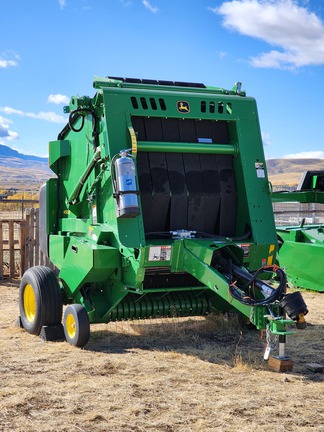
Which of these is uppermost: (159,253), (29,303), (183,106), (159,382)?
(183,106)

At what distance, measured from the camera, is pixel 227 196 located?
24.9ft

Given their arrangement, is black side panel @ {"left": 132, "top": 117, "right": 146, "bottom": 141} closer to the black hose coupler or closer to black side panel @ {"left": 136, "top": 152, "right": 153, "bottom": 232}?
black side panel @ {"left": 136, "top": 152, "right": 153, "bottom": 232}

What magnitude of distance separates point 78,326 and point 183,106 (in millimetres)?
2856

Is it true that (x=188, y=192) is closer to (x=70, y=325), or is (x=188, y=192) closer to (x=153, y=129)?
(x=153, y=129)

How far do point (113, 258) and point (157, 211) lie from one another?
81cm

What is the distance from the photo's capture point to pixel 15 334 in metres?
7.90

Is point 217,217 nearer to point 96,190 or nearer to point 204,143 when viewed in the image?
point 204,143

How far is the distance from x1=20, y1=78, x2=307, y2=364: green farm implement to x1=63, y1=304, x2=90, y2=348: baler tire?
12 mm

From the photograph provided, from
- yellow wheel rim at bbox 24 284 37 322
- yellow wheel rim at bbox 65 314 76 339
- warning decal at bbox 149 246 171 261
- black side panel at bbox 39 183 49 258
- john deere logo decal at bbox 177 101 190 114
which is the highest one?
john deere logo decal at bbox 177 101 190 114

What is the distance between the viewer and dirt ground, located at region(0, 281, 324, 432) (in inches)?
183

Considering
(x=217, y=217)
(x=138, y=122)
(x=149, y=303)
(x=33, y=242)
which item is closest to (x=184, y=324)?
(x=149, y=303)

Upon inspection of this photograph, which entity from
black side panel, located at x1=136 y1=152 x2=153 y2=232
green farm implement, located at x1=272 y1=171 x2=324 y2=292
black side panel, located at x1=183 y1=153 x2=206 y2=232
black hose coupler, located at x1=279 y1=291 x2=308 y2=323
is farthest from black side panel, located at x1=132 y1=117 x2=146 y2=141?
green farm implement, located at x1=272 y1=171 x2=324 y2=292

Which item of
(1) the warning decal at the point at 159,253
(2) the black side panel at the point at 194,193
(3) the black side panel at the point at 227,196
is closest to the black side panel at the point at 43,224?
A: (2) the black side panel at the point at 194,193

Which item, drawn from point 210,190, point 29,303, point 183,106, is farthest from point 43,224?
point 183,106
